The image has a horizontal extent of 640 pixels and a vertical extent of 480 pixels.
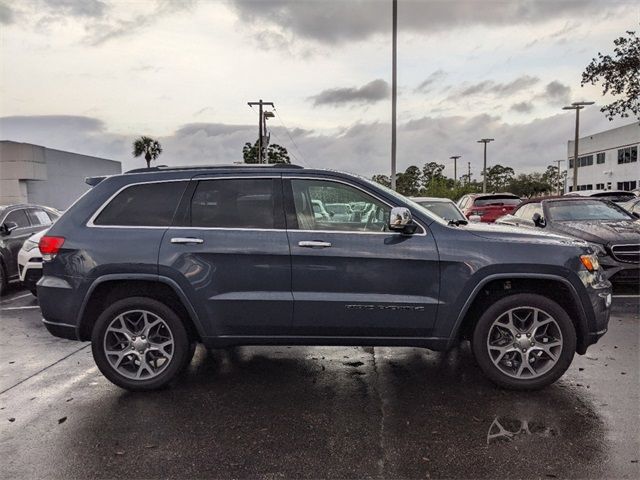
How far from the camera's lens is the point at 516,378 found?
14.2 feet

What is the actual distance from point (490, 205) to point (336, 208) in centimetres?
1360

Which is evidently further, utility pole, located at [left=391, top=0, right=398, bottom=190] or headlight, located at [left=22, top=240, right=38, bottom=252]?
utility pole, located at [left=391, top=0, right=398, bottom=190]

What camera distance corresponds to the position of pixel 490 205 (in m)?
16.9

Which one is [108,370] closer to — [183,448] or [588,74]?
[183,448]

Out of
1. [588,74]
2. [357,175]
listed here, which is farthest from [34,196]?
[357,175]

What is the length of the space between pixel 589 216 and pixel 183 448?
339 inches

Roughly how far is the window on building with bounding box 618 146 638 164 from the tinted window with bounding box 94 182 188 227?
66.4 meters

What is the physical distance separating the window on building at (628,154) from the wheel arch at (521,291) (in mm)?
64715

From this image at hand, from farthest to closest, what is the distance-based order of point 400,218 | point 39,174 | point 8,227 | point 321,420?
point 39,174 < point 8,227 < point 400,218 < point 321,420

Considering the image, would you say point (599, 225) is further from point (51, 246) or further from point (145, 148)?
point (145, 148)

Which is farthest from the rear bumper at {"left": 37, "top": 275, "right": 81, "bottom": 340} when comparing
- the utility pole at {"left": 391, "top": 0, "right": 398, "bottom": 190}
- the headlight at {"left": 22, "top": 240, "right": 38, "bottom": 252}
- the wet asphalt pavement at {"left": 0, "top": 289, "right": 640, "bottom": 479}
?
the utility pole at {"left": 391, "top": 0, "right": 398, "bottom": 190}

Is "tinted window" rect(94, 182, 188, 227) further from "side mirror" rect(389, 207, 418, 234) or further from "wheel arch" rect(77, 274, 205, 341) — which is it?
"side mirror" rect(389, 207, 418, 234)

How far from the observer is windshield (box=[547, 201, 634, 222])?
9.42 metres

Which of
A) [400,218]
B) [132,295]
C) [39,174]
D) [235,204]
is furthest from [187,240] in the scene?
[39,174]
